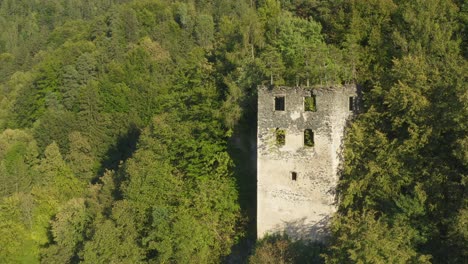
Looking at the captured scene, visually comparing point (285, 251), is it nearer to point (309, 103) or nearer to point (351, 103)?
point (309, 103)

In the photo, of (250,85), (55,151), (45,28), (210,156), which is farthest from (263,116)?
(45,28)

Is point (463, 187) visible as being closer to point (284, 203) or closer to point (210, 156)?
point (284, 203)

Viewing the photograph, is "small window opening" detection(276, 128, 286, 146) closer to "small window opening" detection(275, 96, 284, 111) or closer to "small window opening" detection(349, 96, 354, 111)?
"small window opening" detection(275, 96, 284, 111)

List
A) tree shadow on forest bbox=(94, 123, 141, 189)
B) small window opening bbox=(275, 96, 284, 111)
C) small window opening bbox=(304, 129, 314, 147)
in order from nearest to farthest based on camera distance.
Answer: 1. small window opening bbox=(304, 129, 314, 147)
2. small window opening bbox=(275, 96, 284, 111)
3. tree shadow on forest bbox=(94, 123, 141, 189)

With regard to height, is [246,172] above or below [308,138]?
below

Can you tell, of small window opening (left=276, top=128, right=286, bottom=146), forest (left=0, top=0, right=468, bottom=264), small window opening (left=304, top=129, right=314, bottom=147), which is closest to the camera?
forest (left=0, top=0, right=468, bottom=264)

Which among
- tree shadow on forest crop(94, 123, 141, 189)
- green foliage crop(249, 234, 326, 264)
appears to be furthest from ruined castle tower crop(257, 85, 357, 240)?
tree shadow on forest crop(94, 123, 141, 189)

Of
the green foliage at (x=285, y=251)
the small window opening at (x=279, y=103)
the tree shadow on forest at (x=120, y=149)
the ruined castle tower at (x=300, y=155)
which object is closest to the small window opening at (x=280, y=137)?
the ruined castle tower at (x=300, y=155)

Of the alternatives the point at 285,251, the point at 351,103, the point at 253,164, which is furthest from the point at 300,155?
the point at 253,164
